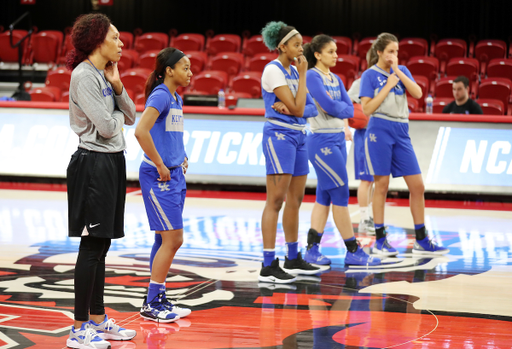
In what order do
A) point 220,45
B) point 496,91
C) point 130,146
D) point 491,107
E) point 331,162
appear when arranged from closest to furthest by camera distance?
point 331,162 < point 130,146 < point 491,107 < point 496,91 < point 220,45

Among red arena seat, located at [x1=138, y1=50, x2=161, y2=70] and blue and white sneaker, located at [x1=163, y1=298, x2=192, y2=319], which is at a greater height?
red arena seat, located at [x1=138, y1=50, x2=161, y2=70]

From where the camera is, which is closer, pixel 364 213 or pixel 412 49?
pixel 364 213

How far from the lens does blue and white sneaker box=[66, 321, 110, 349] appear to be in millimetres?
3031

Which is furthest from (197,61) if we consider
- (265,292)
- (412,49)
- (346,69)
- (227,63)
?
(265,292)

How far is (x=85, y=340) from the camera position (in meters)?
3.03

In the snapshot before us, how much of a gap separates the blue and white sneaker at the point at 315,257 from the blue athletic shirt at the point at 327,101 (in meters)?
0.99

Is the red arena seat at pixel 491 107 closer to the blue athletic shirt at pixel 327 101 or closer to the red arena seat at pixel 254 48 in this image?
the red arena seat at pixel 254 48

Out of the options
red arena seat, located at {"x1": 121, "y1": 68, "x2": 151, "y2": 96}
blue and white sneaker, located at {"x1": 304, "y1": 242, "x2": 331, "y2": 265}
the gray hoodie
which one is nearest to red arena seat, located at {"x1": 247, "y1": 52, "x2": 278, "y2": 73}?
red arena seat, located at {"x1": 121, "y1": 68, "x2": 151, "y2": 96}

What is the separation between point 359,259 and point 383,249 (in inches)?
19.5

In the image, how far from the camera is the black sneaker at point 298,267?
468cm

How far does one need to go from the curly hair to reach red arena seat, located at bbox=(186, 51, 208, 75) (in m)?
9.56

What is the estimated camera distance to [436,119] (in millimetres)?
8477

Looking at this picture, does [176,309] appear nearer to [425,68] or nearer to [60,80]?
[425,68]

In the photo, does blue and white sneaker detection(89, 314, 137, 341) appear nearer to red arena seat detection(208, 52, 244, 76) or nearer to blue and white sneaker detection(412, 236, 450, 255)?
blue and white sneaker detection(412, 236, 450, 255)
